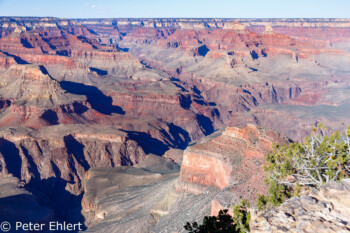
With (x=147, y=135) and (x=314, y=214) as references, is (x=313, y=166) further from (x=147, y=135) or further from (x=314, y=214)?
(x=147, y=135)

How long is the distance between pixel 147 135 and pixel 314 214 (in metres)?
87.3

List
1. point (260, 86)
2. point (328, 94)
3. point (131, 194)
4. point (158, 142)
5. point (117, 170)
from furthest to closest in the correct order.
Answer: point (260, 86)
point (328, 94)
point (158, 142)
point (117, 170)
point (131, 194)

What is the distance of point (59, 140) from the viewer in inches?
3314

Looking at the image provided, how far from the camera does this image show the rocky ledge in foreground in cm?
1473

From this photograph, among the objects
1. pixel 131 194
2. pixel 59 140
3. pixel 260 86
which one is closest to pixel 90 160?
pixel 59 140

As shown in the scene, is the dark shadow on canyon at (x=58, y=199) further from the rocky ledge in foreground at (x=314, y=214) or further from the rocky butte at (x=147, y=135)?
the rocky ledge in foreground at (x=314, y=214)

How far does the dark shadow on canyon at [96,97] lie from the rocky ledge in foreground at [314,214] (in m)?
109

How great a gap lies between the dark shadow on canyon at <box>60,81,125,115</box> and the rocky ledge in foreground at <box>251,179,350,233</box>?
109194 mm

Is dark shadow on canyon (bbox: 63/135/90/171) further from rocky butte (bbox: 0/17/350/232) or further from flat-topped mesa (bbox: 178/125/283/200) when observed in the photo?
flat-topped mesa (bbox: 178/125/283/200)

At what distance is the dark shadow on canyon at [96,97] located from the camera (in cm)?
12661

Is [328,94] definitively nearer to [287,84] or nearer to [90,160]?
[287,84]

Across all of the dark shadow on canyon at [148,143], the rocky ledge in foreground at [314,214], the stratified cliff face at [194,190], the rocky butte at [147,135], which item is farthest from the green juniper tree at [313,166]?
the dark shadow on canyon at [148,143]

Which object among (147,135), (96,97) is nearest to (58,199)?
(147,135)

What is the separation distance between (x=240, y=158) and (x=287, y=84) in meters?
133
